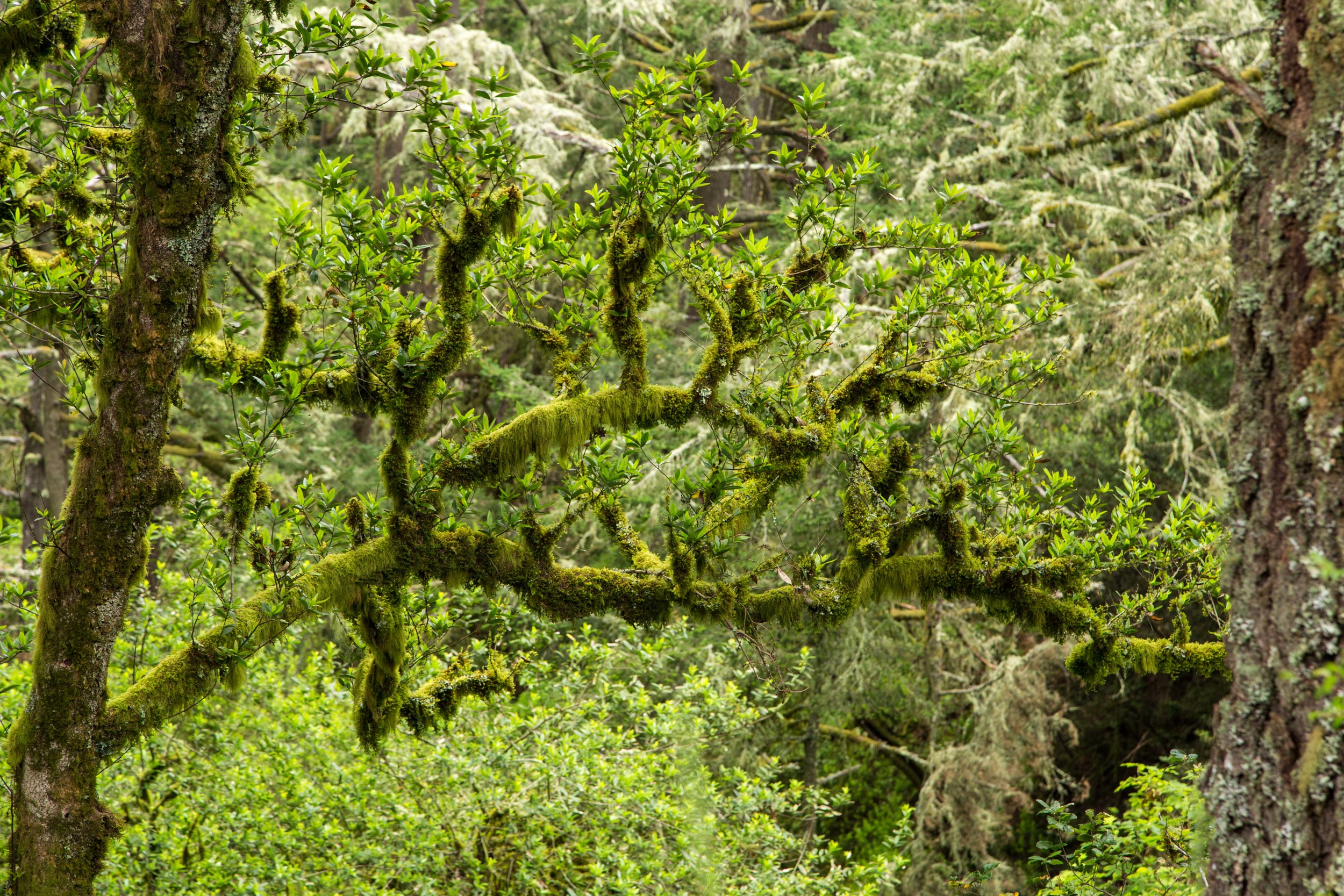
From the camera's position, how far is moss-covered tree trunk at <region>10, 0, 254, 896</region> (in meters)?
3.20

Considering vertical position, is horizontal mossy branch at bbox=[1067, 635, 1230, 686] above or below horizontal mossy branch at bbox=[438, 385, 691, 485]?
below

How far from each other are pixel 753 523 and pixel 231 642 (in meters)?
2.20

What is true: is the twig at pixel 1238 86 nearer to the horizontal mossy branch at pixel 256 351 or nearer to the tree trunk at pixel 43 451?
the horizontal mossy branch at pixel 256 351

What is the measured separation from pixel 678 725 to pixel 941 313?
300 cm

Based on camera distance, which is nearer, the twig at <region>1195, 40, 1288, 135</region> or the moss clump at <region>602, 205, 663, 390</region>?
the twig at <region>1195, 40, 1288, 135</region>

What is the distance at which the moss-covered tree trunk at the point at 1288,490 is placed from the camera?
2.14 meters

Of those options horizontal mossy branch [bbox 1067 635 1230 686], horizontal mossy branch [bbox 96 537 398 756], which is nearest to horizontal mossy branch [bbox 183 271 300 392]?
horizontal mossy branch [bbox 96 537 398 756]

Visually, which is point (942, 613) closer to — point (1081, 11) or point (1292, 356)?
point (1081, 11)

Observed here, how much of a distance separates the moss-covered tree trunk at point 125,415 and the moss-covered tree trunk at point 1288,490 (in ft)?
10.1

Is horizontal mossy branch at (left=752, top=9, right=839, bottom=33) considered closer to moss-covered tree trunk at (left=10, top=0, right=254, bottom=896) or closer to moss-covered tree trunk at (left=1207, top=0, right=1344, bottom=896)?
moss-covered tree trunk at (left=10, top=0, right=254, bottom=896)

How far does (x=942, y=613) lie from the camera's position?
9.45m

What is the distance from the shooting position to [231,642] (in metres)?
3.59

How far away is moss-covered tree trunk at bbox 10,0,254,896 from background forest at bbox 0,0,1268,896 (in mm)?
257

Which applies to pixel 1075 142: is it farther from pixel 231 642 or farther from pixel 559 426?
pixel 231 642
